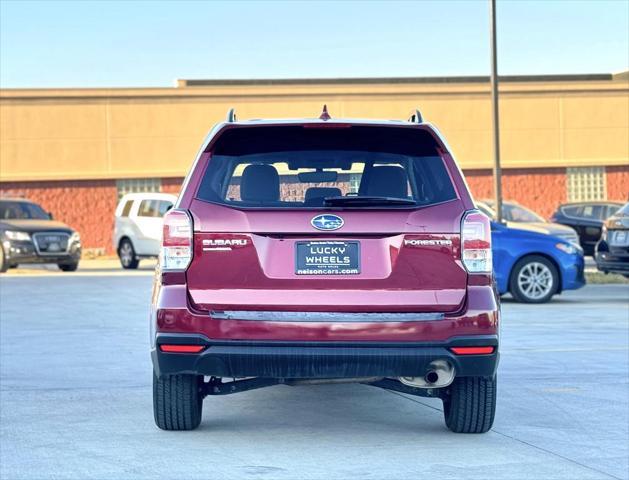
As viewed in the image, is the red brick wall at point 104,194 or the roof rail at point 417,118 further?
the red brick wall at point 104,194

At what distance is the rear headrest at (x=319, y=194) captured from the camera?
6988 mm

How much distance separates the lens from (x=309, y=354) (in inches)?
264

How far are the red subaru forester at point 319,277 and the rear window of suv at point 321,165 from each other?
12 mm

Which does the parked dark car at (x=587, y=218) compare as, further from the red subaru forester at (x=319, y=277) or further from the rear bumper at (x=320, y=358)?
the rear bumper at (x=320, y=358)

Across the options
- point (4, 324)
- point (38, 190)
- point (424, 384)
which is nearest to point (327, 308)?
point (424, 384)

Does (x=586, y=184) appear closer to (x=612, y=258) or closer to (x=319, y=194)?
(x=612, y=258)

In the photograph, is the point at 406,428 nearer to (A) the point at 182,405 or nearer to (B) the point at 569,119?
(A) the point at 182,405

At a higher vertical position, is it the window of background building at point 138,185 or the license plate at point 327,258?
the window of background building at point 138,185

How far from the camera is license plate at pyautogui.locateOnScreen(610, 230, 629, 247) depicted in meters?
17.8

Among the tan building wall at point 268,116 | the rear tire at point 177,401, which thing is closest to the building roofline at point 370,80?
the tan building wall at point 268,116

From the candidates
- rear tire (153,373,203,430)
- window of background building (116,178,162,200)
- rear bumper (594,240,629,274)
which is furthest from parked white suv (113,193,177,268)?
rear tire (153,373,203,430)

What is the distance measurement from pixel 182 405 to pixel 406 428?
4.72 ft

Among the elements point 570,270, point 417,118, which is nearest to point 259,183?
point 417,118

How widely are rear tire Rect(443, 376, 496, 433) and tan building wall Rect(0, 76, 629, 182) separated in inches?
1366
